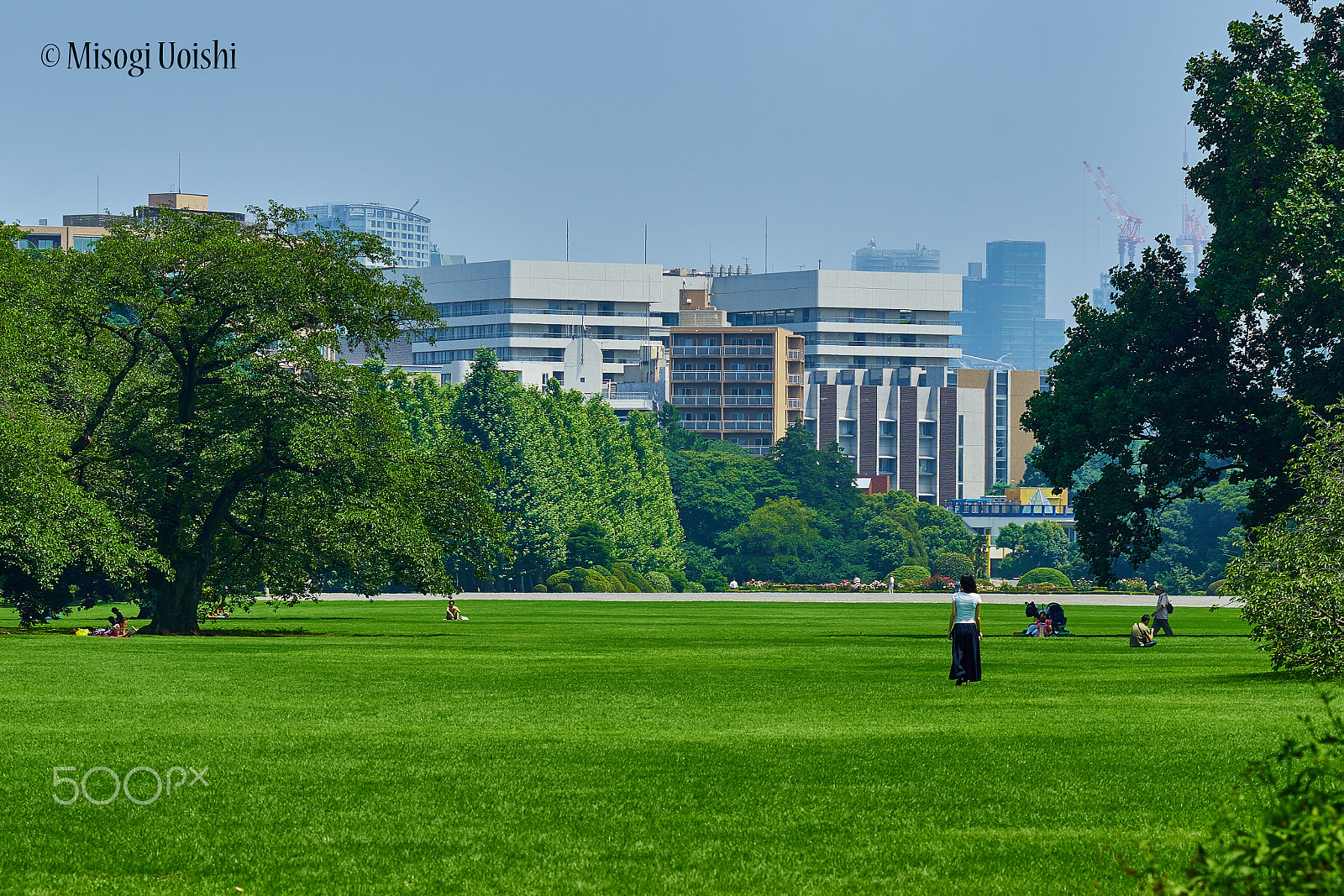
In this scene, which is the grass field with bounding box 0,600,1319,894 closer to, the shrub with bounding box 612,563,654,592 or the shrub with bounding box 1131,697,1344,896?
the shrub with bounding box 1131,697,1344,896

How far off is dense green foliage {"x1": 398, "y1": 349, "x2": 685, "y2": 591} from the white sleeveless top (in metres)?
78.6

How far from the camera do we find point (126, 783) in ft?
50.4

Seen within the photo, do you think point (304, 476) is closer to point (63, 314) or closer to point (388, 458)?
point (388, 458)

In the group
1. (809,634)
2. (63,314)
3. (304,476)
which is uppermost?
(63,314)

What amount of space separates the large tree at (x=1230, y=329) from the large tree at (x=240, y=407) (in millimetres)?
18082

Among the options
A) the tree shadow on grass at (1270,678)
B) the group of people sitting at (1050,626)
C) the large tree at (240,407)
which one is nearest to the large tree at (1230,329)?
the group of people sitting at (1050,626)

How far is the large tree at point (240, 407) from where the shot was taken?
45.9 metres

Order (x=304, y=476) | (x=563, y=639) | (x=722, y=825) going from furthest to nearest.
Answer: (x=304, y=476) → (x=563, y=639) → (x=722, y=825)

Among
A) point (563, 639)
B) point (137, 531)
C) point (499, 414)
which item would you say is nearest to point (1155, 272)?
point (563, 639)

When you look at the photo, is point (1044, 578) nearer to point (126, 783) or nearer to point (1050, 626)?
point (1050, 626)

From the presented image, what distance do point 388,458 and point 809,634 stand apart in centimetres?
1267

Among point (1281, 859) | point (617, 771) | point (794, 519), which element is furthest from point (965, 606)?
point (794, 519)

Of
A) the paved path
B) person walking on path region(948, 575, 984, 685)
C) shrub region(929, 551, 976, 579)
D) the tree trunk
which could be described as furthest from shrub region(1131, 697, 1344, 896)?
shrub region(929, 551, 976, 579)

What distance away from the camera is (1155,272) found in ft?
165
